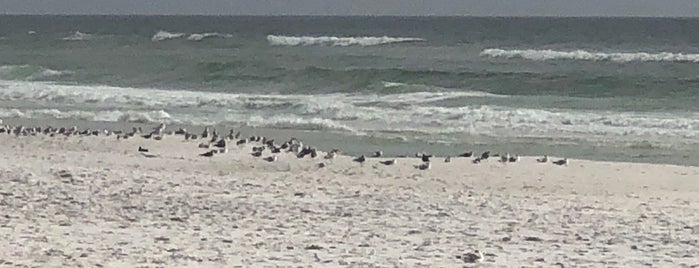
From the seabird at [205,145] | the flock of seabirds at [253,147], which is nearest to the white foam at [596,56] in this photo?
the flock of seabirds at [253,147]

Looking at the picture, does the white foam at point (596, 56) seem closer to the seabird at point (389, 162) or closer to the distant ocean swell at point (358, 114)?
the distant ocean swell at point (358, 114)

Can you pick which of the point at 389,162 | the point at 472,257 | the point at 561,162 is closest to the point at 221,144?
the point at 389,162

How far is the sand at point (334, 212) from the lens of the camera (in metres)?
7.72

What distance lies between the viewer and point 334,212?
31.2ft

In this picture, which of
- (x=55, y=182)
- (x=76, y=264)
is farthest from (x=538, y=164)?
(x=76, y=264)

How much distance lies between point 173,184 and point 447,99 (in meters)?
11.7

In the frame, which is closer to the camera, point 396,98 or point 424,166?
point 424,166

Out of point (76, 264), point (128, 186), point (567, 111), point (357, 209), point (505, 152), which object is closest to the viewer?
point (76, 264)

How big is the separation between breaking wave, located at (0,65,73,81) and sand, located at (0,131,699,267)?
1670cm

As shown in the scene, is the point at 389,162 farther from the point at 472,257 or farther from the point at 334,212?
the point at 472,257

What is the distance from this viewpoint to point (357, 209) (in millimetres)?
9711

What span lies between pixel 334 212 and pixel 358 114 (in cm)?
986

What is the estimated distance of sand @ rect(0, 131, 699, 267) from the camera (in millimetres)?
7723

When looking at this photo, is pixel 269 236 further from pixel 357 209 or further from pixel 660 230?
pixel 660 230
